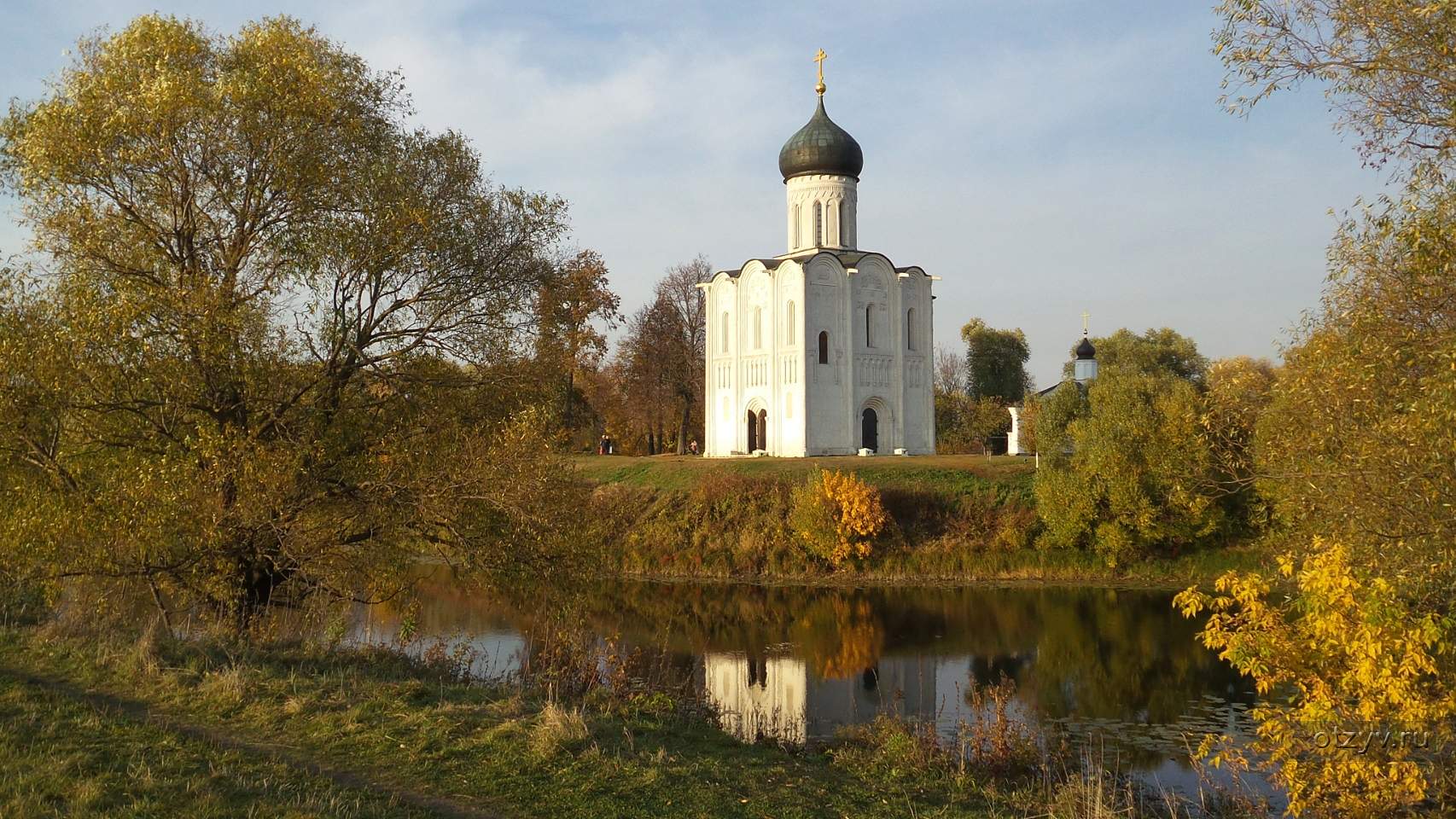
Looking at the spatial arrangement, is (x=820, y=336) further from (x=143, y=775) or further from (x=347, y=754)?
(x=143, y=775)

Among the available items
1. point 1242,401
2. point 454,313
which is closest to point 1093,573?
point 1242,401

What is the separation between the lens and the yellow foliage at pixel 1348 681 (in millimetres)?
6852

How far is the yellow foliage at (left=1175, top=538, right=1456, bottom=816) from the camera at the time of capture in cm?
685

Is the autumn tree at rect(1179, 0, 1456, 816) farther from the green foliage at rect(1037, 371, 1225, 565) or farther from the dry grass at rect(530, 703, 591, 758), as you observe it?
the green foliage at rect(1037, 371, 1225, 565)

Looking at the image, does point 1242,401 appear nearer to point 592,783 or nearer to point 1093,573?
point 592,783

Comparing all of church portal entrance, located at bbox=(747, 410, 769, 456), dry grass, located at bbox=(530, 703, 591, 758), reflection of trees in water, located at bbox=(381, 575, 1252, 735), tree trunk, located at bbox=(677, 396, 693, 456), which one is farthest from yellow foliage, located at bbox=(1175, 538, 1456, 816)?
tree trunk, located at bbox=(677, 396, 693, 456)

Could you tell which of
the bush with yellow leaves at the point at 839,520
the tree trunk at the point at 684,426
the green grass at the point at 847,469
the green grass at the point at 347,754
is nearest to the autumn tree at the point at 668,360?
the tree trunk at the point at 684,426

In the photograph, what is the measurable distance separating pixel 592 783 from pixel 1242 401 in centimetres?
763

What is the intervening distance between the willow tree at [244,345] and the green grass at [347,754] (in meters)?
1.30

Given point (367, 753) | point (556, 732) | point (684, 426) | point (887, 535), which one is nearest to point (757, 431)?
point (684, 426)

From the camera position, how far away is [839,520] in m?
24.8

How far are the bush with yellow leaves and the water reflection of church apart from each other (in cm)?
808

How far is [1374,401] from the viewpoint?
7.46 m

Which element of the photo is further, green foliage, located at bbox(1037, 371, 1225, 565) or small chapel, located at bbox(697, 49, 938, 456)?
small chapel, located at bbox(697, 49, 938, 456)
